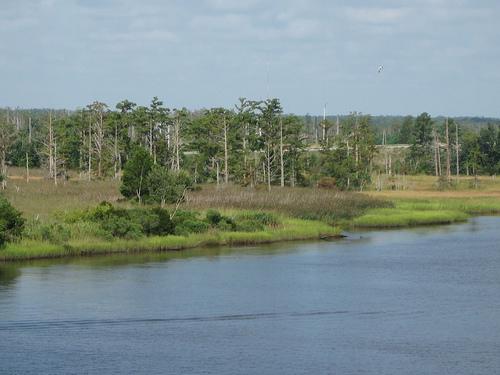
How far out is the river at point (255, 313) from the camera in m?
23.0

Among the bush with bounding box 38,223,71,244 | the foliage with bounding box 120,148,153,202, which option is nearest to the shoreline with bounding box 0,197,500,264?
the bush with bounding box 38,223,71,244

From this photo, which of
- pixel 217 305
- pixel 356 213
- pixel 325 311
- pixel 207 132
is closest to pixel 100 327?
pixel 217 305

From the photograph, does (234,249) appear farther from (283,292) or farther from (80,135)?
(80,135)

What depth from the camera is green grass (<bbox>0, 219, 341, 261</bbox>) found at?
Answer: 39406 millimetres

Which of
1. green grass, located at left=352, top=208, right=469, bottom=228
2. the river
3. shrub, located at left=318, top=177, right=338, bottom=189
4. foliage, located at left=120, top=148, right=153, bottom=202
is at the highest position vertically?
foliage, located at left=120, top=148, right=153, bottom=202

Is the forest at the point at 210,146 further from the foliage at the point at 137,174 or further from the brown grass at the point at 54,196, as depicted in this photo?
the foliage at the point at 137,174

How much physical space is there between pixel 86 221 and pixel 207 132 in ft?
118

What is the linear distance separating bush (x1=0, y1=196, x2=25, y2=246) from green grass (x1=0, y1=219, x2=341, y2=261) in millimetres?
350

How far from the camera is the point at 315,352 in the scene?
23875 millimetres

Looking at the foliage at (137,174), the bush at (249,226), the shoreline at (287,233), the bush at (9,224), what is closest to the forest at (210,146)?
the shoreline at (287,233)

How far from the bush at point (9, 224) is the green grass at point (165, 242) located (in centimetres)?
35

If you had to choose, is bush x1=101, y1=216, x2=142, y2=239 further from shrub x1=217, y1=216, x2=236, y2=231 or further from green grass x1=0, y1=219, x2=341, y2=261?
shrub x1=217, y1=216, x2=236, y2=231

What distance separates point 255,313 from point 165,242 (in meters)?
15.1

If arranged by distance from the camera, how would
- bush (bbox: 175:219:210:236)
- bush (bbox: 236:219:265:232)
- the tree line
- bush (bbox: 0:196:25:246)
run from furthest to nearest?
the tree line < bush (bbox: 236:219:265:232) < bush (bbox: 175:219:210:236) < bush (bbox: 0:196:25:246)
